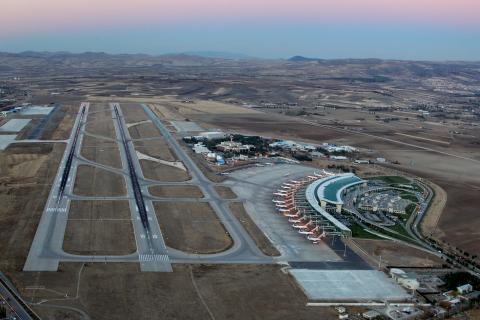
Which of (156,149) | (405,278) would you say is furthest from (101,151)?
(405,278)

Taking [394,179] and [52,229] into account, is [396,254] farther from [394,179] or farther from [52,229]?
[394,179]

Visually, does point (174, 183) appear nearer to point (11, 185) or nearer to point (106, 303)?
point (11, 185)

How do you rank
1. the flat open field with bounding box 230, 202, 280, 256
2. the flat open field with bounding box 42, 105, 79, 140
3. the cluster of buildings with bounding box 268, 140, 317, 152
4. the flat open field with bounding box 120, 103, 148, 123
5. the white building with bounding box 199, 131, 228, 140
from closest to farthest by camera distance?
the flat open field with bounding box 230, 202, 280, 256, the cluster of buildings with bounding box 268, 140, 317, 152, the flat open field with bounding box 42, 105, 79, 140, the white building with bounding box 199, 131, 228, 140, the flat open field with bounding box 120, 103, 148, 123

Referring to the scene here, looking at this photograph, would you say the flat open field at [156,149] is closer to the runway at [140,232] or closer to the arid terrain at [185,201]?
the arid terrain at [185,201]

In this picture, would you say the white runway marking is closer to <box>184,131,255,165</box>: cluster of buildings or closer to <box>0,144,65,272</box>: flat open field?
<box>0,144,65,272</box>: flat open field

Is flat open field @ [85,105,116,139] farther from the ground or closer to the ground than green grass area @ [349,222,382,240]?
farther from the ground

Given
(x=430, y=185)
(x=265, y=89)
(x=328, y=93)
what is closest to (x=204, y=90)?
(x=265, y=89)

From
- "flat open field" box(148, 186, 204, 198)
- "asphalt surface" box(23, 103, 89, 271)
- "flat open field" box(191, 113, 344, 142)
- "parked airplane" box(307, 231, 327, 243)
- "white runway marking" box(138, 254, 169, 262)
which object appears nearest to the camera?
"asphalt surface" box(23, 103, 89, 271)

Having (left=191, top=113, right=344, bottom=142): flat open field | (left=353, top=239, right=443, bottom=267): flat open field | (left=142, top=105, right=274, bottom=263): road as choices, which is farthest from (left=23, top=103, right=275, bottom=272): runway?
(left=191, top=113, right=344, bottom=142): flat open field
